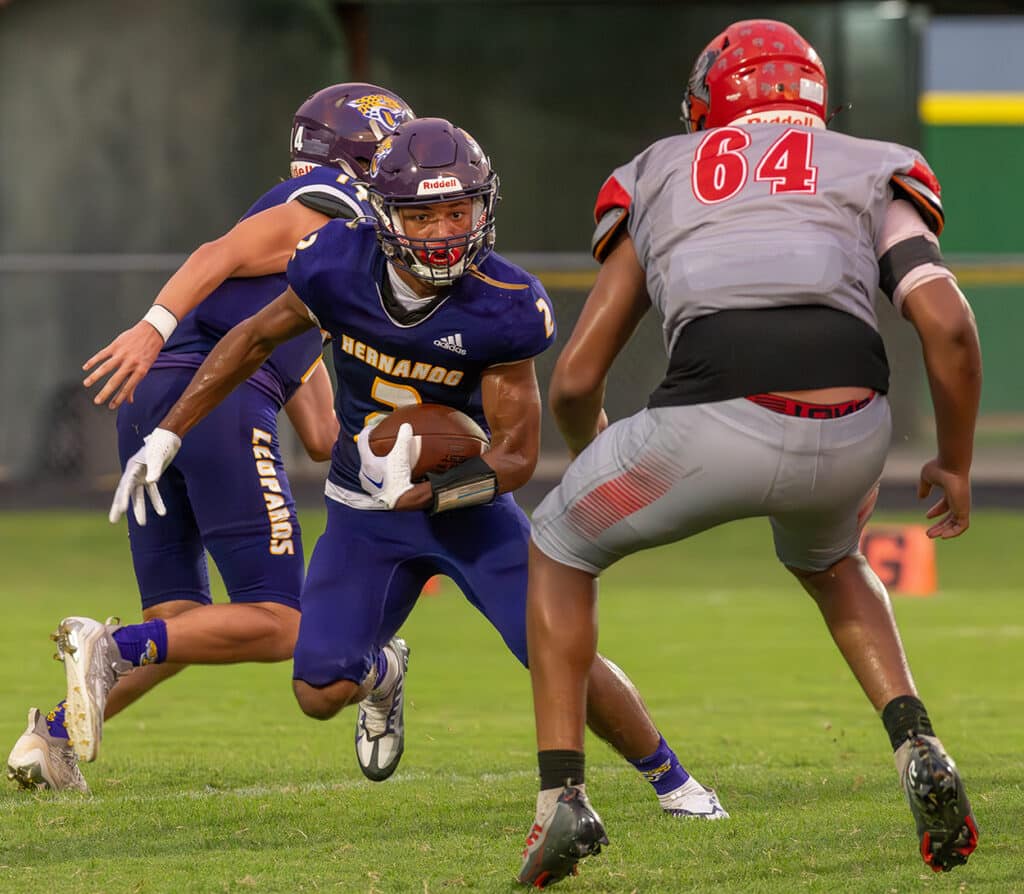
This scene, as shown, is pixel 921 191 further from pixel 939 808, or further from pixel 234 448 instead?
pixel 234 448

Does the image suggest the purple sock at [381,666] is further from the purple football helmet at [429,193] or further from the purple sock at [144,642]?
the purple football helmet at [429,193]

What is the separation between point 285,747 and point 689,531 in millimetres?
2602

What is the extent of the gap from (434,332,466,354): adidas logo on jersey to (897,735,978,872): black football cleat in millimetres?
1463

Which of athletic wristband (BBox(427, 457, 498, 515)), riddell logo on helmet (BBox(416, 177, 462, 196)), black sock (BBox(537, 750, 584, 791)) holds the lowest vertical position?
black sock (BBox(537, 750, 584, 791))

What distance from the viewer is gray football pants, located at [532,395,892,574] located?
11.3 feet

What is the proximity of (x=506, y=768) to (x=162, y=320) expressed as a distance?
176cm

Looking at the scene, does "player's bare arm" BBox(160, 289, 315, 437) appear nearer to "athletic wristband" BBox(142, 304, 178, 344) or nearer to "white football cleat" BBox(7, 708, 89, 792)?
"athletic wristband" BBox(142, 304, 178, 344)

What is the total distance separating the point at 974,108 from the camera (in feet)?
67.4

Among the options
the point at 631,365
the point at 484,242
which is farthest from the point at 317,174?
the point at 631,365

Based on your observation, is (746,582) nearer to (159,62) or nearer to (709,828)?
(709,828)

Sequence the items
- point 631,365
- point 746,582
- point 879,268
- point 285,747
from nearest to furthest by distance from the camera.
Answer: point 879,268 → point 285,747 → point 746,582 → point 631,365

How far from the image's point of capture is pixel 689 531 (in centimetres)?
363

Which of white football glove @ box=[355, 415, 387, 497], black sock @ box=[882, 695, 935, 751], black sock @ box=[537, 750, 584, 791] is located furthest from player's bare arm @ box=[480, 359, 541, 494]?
black sock @ box=[882, 695, 935, 751]

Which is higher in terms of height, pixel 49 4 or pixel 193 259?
pixel 193 259
